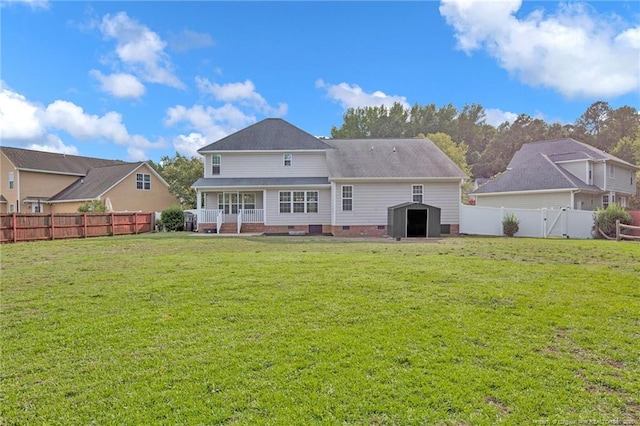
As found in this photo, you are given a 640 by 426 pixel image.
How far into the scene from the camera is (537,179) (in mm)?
23406

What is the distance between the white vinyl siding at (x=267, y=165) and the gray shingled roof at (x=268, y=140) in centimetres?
43

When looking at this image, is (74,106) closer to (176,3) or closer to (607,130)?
(176,3)

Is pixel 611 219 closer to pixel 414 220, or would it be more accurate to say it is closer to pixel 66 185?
pixel 414 220

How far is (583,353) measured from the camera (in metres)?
3.76

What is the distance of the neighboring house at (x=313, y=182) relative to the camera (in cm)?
2011

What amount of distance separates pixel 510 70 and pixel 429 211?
48.5 ft

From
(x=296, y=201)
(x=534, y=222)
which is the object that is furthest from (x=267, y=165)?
(x=534, y=222)

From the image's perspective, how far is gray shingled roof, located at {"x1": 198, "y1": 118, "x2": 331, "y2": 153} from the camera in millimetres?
22219

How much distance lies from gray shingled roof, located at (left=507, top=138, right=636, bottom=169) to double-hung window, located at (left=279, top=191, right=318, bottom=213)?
18.1 m

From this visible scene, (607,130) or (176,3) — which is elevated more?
(607,130)

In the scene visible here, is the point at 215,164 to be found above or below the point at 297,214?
above

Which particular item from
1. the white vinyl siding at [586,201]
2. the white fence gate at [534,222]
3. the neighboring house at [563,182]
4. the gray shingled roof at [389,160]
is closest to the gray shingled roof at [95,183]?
the gray shingled roof at [389,160]

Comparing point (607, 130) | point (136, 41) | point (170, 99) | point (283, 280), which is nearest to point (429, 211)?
point (283, 280)

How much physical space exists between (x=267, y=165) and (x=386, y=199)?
26.3ft
